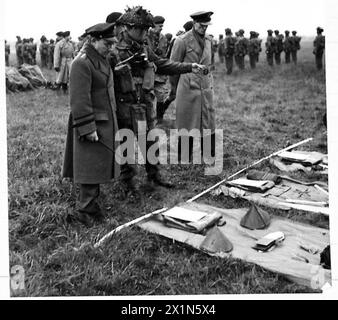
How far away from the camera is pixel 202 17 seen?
5121mm

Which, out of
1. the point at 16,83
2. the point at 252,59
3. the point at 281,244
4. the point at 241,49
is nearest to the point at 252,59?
the point at 252,59

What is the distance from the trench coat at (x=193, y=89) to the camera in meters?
5.40

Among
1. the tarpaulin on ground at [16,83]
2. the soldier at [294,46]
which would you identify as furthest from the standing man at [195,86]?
the soldier at [294,46]

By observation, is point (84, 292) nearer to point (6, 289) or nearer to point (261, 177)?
point (6, 289)

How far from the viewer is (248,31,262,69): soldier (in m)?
17.1

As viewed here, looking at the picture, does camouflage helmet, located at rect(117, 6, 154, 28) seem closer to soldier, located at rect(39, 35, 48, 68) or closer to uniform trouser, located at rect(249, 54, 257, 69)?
uniform trouser, located at rect(249, 54, 257, 69)

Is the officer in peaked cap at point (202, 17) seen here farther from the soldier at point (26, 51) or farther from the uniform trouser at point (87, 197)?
the soldier at point (26, 51)

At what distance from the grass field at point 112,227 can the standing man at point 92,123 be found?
1.10 ft

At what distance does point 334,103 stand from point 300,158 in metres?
2.32

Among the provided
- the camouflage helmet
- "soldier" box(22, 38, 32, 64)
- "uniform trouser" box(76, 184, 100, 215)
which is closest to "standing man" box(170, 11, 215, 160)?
the camouflage helmet

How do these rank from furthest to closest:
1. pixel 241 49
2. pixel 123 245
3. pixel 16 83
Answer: pixel 241 49, pixel 16 83, pixel 123 245

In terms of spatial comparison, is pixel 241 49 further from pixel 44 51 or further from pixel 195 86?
pixel 195 86

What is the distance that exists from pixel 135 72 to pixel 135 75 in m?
0.03

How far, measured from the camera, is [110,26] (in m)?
3.66
